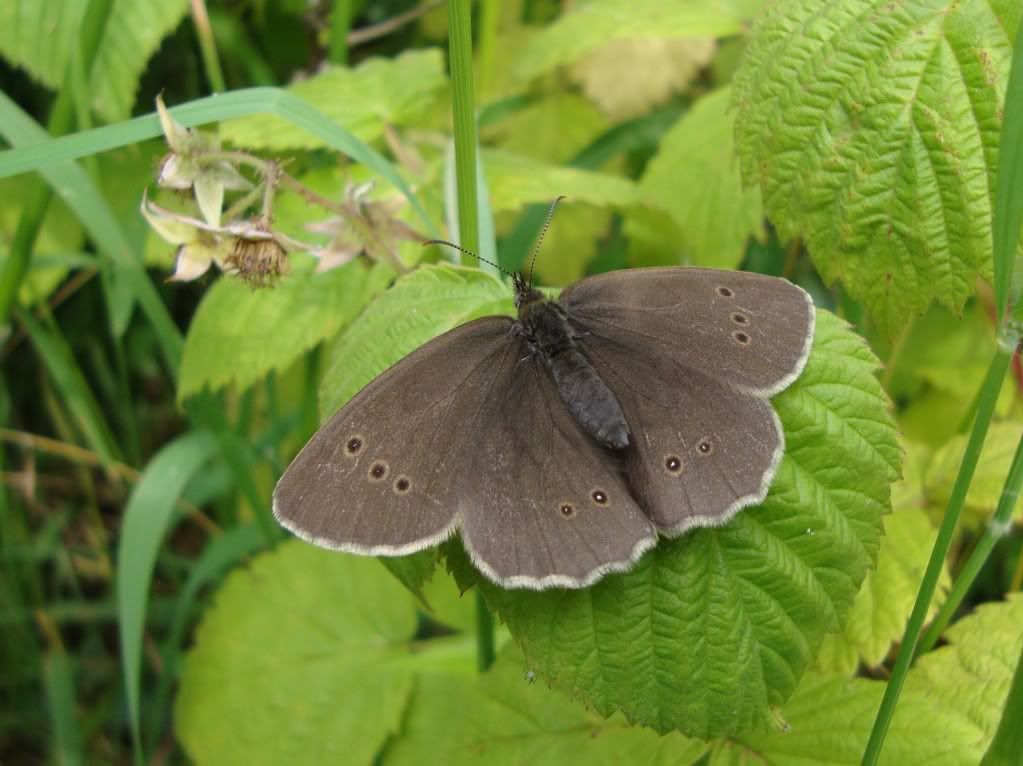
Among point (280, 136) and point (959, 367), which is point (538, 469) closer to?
point (280, 136)

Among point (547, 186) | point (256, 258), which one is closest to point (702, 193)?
point (547, 186)

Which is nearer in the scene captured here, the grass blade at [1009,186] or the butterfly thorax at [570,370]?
the grass blade at [1009,186]

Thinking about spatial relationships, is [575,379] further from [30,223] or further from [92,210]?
[30,223]

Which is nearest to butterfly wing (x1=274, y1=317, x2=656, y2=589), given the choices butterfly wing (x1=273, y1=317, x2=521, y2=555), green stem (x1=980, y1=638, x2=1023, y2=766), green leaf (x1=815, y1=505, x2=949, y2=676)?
butterfly wing (x1=273, y1=317, x2=521, y2=555)

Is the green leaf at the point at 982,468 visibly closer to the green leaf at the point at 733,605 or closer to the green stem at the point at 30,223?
the green leaf at the point at 733,605

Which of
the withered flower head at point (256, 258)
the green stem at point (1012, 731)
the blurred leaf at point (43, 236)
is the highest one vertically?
the withered flower head at point (256, 258)

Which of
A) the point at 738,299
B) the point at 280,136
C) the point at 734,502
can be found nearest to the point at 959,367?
the point at 738,299

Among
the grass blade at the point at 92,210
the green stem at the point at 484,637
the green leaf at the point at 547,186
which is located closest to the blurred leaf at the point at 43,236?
the grass blade at the point at 92,210
